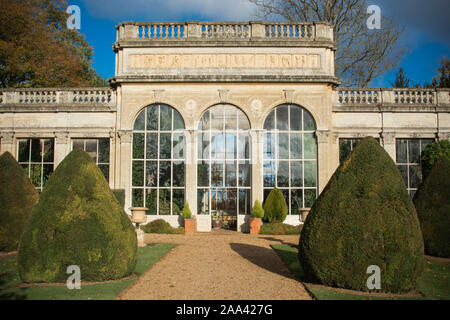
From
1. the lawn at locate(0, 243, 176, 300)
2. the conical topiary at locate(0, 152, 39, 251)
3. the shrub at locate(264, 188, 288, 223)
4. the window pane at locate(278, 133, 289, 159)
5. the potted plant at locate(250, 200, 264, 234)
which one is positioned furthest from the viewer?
the window pane at locate(278, 133, 289, 159)

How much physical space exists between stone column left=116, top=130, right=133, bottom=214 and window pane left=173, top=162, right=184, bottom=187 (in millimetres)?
2033

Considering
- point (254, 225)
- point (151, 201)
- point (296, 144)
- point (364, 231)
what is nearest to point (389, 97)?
point (296, 144)

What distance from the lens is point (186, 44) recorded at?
17438 millimetres

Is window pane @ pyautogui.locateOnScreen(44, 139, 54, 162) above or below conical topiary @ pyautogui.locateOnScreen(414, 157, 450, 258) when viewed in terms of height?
above

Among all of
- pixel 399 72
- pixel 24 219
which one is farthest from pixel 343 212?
pixel 399 72

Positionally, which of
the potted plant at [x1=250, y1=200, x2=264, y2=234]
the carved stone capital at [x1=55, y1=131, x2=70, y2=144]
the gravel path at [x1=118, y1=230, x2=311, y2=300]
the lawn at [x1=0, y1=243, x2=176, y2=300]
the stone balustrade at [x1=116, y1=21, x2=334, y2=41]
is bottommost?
the gravel path at [x1=118, y1=230, x2=311, y2=300]

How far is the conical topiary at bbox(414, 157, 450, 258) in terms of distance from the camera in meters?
10.1

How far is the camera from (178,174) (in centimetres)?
1730

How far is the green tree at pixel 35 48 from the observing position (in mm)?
22047

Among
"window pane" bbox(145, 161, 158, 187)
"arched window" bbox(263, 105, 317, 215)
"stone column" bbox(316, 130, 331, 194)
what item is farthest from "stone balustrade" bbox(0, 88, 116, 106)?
"stone column" bbox(316, 130, 331, 194)

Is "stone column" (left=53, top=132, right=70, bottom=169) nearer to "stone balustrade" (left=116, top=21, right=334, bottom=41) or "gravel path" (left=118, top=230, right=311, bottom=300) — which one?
"stone balustrade" (left=116, top=21, right=334, bottom=41)

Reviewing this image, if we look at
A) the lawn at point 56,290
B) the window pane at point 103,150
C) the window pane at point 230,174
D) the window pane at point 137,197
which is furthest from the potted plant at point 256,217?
the lawn at point 56,290

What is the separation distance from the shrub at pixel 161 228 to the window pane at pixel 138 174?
76.2 inches

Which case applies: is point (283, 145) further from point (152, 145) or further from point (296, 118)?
point (152, 145)
